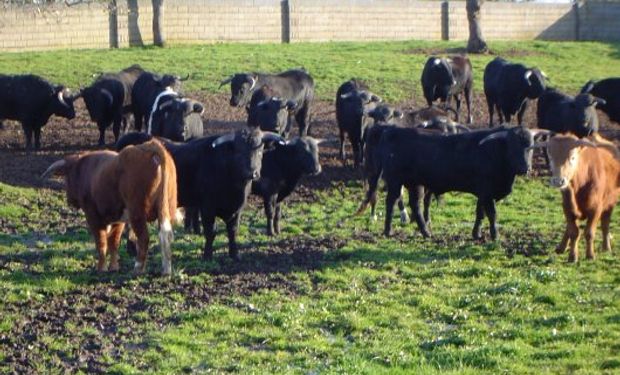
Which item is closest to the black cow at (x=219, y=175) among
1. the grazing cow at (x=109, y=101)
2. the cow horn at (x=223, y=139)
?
the cow horn at (x=223, y=139)

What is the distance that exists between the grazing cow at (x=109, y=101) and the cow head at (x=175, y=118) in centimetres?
388

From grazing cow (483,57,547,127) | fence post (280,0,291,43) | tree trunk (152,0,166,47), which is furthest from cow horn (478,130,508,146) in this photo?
fence post (280,0,291,43)

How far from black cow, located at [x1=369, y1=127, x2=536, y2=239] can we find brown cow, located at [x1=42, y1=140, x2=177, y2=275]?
3821 mm

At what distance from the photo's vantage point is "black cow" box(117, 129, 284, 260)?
1377cm

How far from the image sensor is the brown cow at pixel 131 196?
40.6 ft

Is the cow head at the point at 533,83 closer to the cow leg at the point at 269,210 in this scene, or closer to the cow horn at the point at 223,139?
the cow leg at the point at 269,210

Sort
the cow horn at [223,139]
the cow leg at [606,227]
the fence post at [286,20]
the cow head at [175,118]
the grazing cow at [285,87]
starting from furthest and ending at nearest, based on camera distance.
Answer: the fence post at [286,20], the grazing cow at [285,87], the cow head at [175,118], the cow leg at [606,227], the cow horn at [223,139]

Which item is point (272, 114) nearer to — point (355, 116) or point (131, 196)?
point (355, 116)

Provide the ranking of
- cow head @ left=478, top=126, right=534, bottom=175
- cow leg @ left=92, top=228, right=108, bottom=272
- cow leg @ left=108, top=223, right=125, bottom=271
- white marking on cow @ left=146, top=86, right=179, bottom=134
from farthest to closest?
white marking on cow @ left=146, top=86, right=179, bottom=134
cow head @ left=478, top=126, right=534, bottom=175
cow leg @ left=108, top=223, right=125, bottom=271
cow leg @ left=92, top=228, right=108, bottom=272

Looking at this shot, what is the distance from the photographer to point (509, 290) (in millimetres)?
11938

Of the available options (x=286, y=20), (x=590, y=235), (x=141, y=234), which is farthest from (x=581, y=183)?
(x=286, y=20)

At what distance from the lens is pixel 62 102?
2331 cm

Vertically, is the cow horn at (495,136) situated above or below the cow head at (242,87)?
below

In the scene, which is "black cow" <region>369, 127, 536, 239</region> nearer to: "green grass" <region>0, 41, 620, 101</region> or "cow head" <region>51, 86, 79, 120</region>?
"cow head" <region>51, 86, 79, 120</region>
